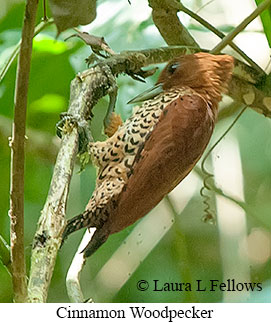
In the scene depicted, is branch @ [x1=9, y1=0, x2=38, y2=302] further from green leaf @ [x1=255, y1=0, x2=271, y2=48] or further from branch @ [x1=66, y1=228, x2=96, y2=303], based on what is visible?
green leaf @ [x1=255, y1=0, x2=271, y2=48]

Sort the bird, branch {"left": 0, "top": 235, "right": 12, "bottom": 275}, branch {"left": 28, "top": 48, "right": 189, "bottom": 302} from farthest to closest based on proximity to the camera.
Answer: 1. the bird
2. branch {"left": 0, "top": 235, "right": 12, "bottom": 275}
3. branch {"left": 28, "top": 48, "right": 189, "bottom": 302}

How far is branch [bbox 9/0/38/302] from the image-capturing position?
36.6 inches

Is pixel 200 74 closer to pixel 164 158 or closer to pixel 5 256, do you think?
pixel 164 158

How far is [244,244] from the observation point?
111cm

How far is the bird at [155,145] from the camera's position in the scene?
41.8 inches

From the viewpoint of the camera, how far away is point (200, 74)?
1.17 metres

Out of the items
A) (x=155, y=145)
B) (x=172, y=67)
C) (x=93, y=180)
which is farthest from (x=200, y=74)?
(x=93, y=180)

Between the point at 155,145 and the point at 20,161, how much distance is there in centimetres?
26

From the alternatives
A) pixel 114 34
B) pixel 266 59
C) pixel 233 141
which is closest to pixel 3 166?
pixel 114 34
